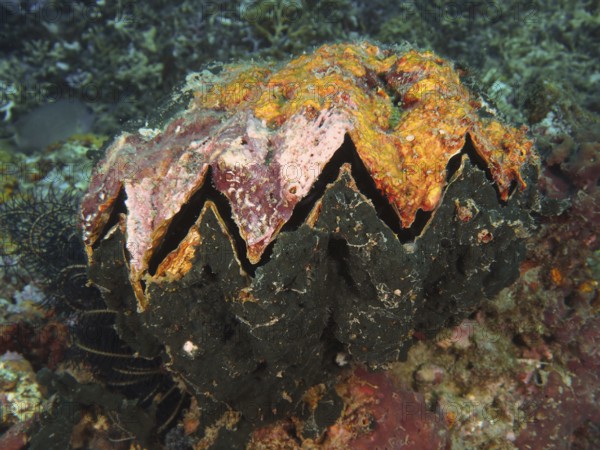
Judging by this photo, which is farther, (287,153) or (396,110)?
(396,110)

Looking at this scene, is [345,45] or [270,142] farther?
[345,45]

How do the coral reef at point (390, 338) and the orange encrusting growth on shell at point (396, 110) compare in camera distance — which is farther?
the coral reef at point (390, 338)

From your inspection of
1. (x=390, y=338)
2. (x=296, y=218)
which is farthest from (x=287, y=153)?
(x=390, y=338)

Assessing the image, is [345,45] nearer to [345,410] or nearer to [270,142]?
[270,142]

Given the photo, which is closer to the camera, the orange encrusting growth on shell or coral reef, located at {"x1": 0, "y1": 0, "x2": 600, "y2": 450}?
the orange encrusting growth on shell

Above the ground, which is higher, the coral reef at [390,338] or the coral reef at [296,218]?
the coral reef at [296,218]

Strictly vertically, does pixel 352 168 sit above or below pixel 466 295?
above

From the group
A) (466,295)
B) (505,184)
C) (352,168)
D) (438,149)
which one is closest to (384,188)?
(352,168)

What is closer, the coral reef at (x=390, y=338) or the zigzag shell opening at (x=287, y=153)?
the zigzag shell opening at (x=287, y=153)

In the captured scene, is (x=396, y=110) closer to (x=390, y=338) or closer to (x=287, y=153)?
(x=287, y=153)

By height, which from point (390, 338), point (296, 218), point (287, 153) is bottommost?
point (390, 338)

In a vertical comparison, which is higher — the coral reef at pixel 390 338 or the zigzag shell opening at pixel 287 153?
the zigzag shell opening at pixel 287 153
